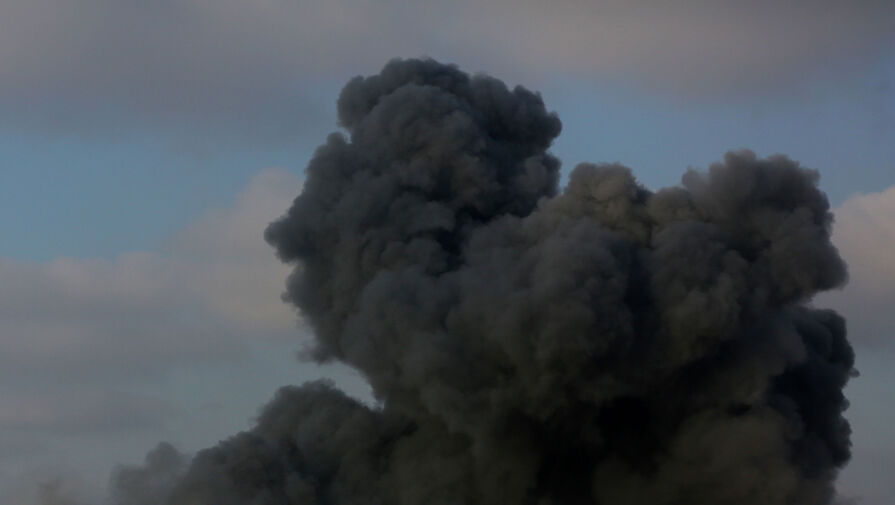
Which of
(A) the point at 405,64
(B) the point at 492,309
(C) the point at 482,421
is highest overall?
(A) the point at 405,64

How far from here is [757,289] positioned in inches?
2229

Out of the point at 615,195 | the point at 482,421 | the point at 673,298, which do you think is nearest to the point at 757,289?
the point at 673,298

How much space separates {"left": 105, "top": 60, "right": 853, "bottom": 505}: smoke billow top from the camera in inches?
2224

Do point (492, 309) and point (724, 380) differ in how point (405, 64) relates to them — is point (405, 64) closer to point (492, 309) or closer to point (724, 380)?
point (492, 309)

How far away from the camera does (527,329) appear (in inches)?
2231

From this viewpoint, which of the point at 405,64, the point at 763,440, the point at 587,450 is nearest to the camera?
the point at 763,440

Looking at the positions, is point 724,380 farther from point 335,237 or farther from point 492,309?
point 335,237

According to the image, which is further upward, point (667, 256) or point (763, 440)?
point (667, 256)

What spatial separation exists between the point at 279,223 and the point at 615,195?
555 inches

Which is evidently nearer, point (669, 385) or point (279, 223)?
point (669, 385)

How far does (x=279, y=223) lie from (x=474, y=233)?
27.8 ft

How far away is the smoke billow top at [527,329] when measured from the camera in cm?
5650

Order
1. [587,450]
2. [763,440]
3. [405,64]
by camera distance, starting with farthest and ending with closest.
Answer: [405,64]
[587,450]
[763,440]

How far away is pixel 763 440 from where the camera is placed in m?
56.2
